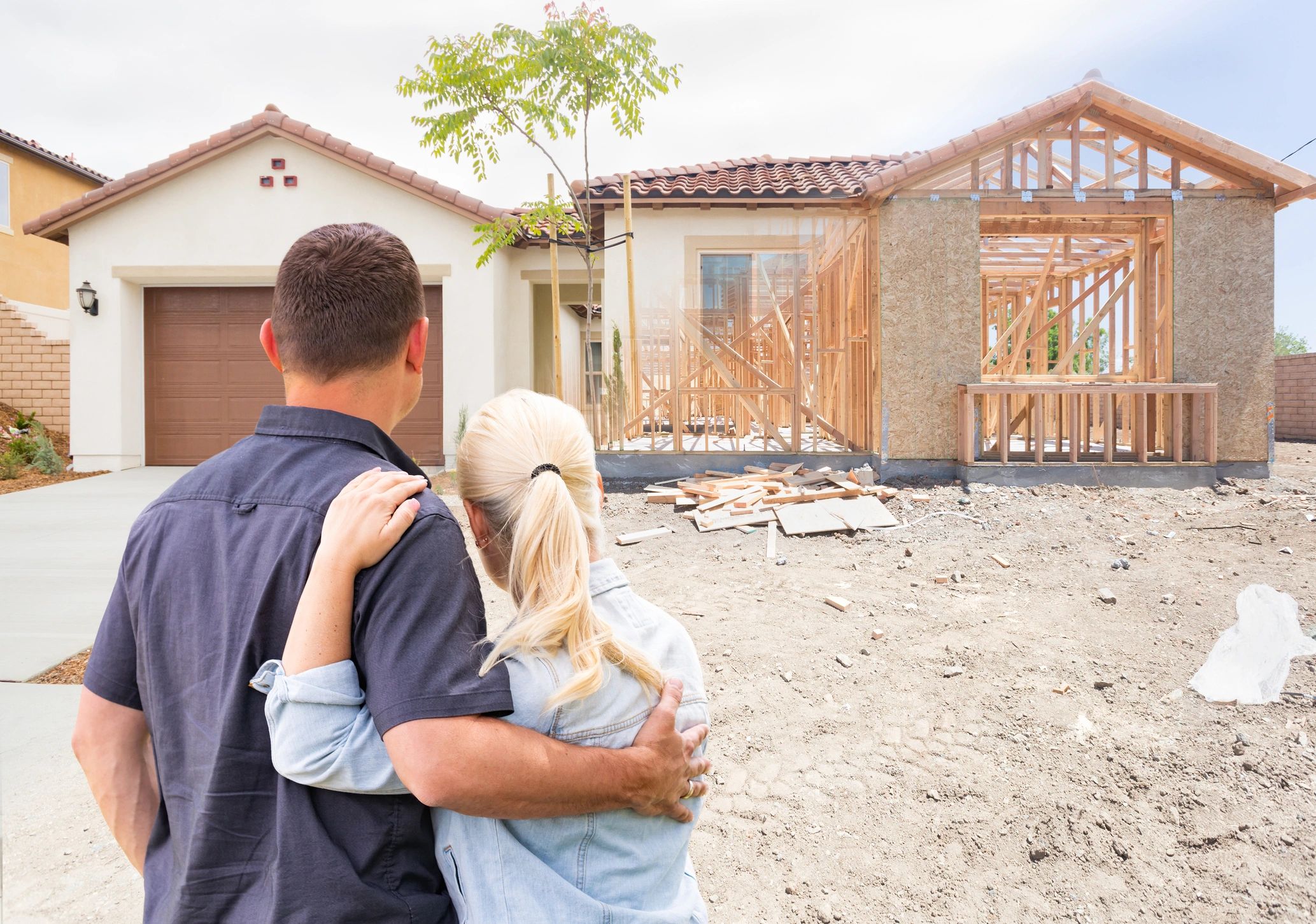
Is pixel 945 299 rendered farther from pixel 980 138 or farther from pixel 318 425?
pixel 318 425

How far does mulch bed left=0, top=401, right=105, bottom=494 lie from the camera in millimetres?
10406

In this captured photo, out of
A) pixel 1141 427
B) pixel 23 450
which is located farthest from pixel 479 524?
pixel 23 450

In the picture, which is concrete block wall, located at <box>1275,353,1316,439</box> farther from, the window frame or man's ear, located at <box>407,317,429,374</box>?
the window frame

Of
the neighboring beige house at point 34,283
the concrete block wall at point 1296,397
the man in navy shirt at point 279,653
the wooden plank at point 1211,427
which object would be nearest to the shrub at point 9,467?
the neighboring beige house at point 34,283

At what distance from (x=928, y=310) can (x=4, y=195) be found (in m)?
18.3

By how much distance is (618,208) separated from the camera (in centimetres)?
1075

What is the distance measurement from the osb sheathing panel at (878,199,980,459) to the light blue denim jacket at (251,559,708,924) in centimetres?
878

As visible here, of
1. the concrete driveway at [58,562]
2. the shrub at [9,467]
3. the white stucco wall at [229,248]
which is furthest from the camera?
the white stucco wall at [229,248]

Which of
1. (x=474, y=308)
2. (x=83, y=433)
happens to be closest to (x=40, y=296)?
(x=83, y=433)

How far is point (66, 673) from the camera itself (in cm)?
415

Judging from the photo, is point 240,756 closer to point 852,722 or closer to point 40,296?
point 852,722

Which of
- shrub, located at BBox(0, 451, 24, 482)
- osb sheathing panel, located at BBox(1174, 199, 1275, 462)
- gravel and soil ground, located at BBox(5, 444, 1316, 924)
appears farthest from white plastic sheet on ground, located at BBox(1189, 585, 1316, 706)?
shrub, located at BBox(0, 451, 24, 482)

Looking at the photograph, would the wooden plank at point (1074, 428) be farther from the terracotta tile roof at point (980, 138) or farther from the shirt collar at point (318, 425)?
the shirt collar at point (318, 425)

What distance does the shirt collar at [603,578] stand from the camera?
1.35 meters
